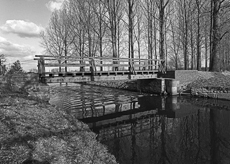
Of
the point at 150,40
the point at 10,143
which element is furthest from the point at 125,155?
the point at 150,40

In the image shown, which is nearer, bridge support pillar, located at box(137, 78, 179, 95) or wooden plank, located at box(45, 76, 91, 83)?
wooden plank, located at box(45, 76, 91, 83)

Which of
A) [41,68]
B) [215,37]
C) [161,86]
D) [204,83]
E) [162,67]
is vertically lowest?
[161,86]

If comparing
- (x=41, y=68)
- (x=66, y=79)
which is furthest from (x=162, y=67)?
(x=41, y=68)

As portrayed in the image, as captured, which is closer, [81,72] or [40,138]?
[40,138]

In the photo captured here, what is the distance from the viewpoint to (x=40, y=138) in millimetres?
4504

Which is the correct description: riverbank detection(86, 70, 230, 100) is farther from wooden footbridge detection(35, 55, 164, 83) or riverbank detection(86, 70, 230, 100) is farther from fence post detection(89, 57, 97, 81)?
fence post detection(89, 57, 97, 81)

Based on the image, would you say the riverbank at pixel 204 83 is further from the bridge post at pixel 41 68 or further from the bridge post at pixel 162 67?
the bridge post at pixel 41 68

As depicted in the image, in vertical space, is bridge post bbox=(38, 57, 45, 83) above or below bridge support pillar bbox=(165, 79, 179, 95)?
above

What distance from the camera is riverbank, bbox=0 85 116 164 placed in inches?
151

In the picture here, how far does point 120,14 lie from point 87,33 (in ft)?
19.8

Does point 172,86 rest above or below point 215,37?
below

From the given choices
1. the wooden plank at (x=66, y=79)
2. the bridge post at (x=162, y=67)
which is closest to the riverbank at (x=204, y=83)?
the bridge post at (x=162, y=67)

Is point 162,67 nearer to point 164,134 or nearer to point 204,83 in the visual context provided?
point 204,83

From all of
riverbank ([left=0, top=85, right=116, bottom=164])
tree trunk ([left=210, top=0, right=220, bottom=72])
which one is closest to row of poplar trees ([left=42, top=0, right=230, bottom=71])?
tree trunk ([left=210, top=0, right=220, bottom=72])
